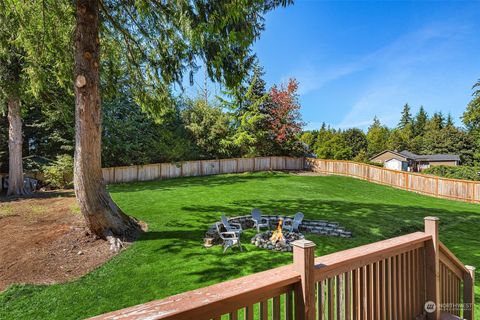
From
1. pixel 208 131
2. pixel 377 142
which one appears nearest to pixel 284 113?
pixel 208 131

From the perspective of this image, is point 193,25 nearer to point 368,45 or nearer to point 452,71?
point 368,45

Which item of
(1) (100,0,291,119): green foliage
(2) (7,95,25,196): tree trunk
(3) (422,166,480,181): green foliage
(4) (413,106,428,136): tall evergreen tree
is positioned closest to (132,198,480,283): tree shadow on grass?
(1) (100,0,291,119): green foliage

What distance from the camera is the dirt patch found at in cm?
516

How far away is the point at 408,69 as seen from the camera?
17.3 meters

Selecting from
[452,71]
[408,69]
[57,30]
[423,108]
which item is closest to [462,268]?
[57,30]

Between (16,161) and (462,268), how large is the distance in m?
16.4

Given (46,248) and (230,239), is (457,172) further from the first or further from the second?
(46,248)

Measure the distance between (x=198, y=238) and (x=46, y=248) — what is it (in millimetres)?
3409

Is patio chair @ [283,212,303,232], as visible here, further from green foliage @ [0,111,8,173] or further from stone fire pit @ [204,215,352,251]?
green foliage @ [0,111,8,173]

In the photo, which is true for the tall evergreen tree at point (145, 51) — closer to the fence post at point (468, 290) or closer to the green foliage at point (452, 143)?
the fence post at point (468, 290)

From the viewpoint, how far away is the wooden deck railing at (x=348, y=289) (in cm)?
127

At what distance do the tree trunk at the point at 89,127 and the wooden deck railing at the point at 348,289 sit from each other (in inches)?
217

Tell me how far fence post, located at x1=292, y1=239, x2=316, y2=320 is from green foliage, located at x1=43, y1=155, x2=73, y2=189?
647 inches

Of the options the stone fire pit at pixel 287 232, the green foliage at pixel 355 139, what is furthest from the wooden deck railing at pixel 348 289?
the green foliage at pixel 355 139
